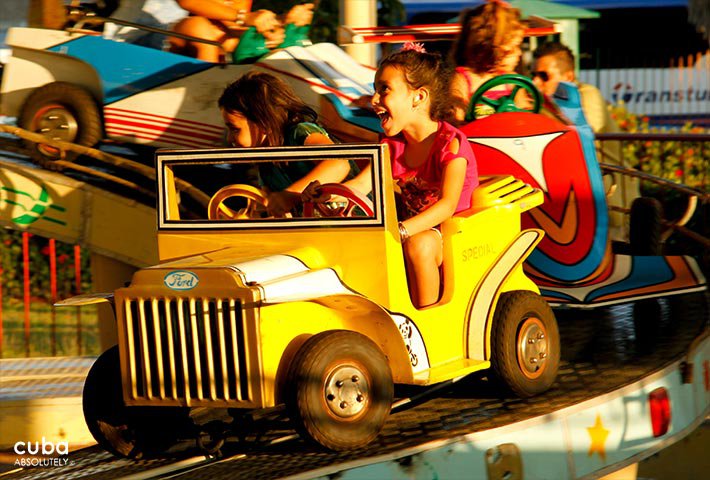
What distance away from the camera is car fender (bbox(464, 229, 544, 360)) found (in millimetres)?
4207

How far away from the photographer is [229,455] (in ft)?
12.7

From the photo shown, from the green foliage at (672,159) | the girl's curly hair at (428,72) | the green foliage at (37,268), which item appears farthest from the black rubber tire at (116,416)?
the green foliage at (672,159)

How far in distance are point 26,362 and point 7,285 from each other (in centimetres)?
280

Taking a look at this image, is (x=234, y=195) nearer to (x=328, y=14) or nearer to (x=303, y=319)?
(x=303, y=319)

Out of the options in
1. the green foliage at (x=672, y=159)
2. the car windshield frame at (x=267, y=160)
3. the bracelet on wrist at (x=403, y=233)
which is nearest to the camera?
the car windshield frame at (x=267, y=160)

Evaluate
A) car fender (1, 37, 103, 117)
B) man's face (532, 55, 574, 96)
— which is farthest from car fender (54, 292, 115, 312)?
man's face (532, 55, 574, 96)

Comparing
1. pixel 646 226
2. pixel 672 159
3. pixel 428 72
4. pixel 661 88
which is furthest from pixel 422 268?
pixel 661 88

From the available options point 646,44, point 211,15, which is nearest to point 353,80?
point 211,15

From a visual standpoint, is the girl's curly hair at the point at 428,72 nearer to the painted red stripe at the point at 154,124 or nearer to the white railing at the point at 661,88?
the painted red stripe at the point at 154,124

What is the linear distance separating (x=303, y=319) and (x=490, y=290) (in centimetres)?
94

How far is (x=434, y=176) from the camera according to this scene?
433 centimetres

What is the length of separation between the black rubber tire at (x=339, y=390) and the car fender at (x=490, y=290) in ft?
2.04

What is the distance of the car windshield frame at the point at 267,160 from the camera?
3.75 m

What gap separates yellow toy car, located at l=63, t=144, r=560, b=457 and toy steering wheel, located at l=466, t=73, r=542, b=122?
1.60 m
